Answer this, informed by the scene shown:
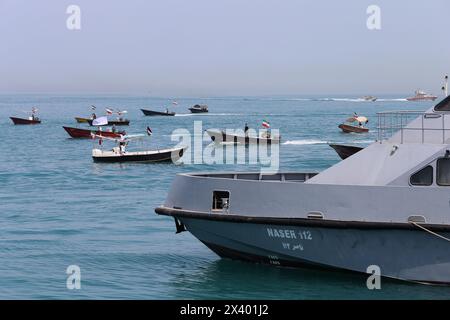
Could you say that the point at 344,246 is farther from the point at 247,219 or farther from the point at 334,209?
the point at 247,219

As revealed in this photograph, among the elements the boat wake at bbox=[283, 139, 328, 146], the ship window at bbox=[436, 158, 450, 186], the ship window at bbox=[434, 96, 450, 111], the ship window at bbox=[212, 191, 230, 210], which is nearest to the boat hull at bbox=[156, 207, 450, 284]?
the ship window at bbox=[212, 191, 230, 210]

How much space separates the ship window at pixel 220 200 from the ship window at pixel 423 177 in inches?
144

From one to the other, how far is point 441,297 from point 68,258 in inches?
377

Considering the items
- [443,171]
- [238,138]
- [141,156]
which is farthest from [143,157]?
[443,171]

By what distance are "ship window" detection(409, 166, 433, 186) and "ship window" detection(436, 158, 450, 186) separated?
0.47 feet

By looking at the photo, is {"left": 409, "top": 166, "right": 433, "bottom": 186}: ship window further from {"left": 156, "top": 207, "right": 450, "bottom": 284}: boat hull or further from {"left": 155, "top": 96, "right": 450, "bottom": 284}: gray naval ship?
A: {"left": 156, "top": 207, "right": 450, "bottom": 284}: boat hull

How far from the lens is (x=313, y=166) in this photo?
Result: 48.8 metres

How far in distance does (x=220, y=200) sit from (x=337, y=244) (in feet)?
8.53

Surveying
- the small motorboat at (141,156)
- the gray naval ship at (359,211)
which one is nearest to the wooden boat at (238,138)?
the small motorboat at (141,156)

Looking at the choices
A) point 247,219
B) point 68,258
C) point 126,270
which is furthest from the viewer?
point 68,258

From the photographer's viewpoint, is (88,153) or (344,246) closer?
(344,246)

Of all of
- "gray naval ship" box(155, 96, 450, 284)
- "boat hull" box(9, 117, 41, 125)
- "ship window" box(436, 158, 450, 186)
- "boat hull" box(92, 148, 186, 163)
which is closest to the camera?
"gray naval ship" box(155, 96, 450, 284)

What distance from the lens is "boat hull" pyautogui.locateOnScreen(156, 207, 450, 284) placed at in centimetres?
1623
